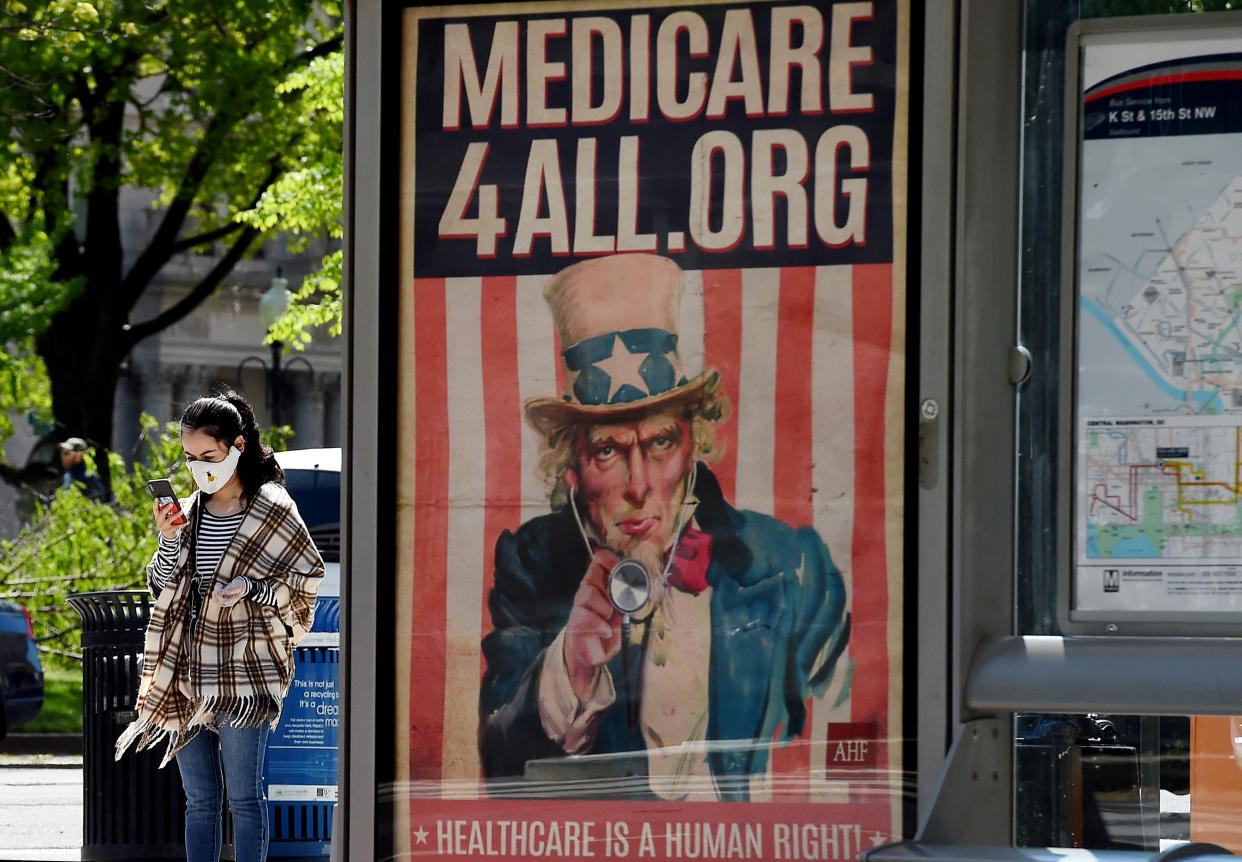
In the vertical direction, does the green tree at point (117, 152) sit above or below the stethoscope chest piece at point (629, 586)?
above

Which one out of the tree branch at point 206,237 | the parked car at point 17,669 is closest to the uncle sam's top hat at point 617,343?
the parked car at point 17,669

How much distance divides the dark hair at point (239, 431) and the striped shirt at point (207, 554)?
0.45 ft

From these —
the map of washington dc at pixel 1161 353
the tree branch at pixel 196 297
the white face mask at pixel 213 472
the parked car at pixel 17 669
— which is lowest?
the parked car at pixel 17 669

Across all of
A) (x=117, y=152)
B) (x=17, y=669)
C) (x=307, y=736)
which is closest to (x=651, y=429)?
(x=307, y=736)

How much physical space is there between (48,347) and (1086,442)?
20.7 meters

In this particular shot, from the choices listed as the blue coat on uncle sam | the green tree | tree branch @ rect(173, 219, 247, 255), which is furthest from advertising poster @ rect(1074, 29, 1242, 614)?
tree branch @ rect(173, 219, 247, 255)

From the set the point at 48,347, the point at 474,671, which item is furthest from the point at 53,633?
the point at 474,671

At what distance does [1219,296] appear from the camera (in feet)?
10.5

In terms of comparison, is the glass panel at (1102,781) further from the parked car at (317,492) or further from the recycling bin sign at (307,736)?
the parked car at (317,492)

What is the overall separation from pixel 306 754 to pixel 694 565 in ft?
14.0

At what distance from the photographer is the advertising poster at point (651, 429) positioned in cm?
328

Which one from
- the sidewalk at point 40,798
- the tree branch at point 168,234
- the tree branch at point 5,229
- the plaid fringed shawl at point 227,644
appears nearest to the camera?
the plaid fringed shawl at point 227,644

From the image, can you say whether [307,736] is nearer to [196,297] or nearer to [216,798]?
[216,798]

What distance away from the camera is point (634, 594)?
3357mm
